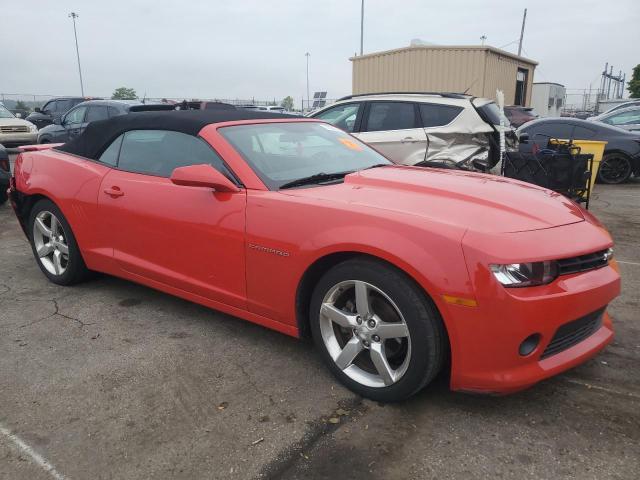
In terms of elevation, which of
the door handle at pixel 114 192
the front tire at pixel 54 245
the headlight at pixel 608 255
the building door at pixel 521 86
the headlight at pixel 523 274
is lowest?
the front tire at pixel 54 245

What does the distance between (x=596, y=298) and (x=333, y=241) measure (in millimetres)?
1246

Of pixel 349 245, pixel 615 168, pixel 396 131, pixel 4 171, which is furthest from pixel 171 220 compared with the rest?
pixel 615 168

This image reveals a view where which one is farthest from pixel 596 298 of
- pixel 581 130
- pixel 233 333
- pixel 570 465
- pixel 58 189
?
pixel 581 130

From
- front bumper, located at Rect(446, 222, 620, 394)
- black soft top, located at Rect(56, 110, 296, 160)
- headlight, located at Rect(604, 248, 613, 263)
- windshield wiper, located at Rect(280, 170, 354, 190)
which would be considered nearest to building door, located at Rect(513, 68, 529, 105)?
black soft top, located at Rect(56, 110, 296, 160)

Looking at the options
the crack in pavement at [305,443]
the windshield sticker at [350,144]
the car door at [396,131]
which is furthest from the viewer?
the car door at [396,131]

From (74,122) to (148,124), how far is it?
932cm

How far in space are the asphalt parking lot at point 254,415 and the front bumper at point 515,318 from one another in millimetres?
272

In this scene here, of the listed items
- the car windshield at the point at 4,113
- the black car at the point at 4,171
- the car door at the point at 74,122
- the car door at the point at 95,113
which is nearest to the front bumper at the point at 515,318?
the black car at the point at 4,171

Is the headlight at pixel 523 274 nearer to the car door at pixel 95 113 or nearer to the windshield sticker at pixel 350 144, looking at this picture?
the windshield sticker at pixel 350 144

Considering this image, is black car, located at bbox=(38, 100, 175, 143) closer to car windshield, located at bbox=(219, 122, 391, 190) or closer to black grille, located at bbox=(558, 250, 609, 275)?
car windshield, located at bbox=(219, 122, 391, 190)

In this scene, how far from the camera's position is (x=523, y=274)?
87.4 inches

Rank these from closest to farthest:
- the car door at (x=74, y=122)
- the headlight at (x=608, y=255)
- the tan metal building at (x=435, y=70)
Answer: the headlight at (x=608, y=255) → the car door at (x=74, y=122) → the tan metal building at (x=435, y=70)

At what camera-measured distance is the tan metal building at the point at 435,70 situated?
1402cm

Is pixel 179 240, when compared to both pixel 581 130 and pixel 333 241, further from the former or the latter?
pixel 581 130
